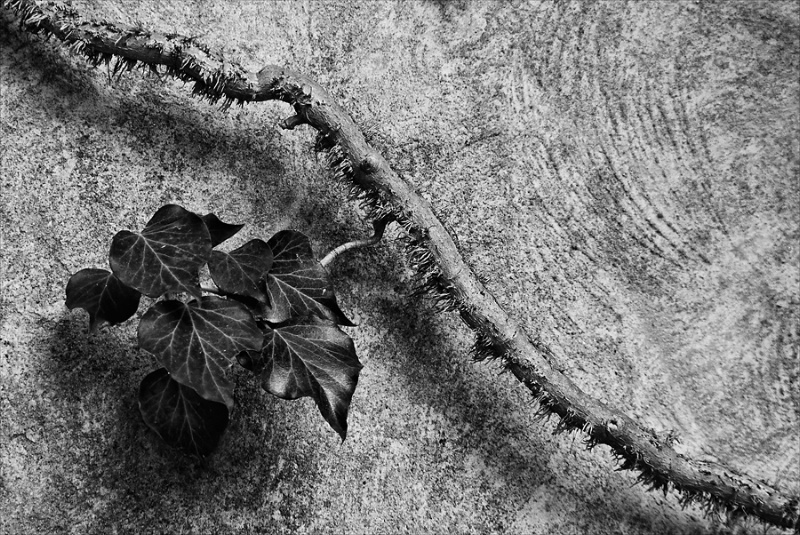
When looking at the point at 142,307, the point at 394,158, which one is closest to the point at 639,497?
the point at 394,158

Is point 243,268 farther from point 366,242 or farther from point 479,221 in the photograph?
point 479,221

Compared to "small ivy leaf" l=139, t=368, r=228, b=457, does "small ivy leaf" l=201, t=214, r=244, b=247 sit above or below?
above

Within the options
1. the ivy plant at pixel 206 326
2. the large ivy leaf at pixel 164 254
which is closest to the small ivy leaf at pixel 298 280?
the ivy plant at pixel 206 326

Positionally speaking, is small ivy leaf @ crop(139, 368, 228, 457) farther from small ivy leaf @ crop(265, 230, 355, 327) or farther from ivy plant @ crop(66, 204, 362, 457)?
small ivy leaf @ crop(265, 230, 355, 327)

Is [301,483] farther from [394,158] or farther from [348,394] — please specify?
[394,158]

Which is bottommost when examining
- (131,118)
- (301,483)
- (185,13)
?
(301,483)

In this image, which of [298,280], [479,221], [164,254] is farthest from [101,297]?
[479,221]

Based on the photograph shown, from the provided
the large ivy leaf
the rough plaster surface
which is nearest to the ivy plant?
the large ivy leaf
